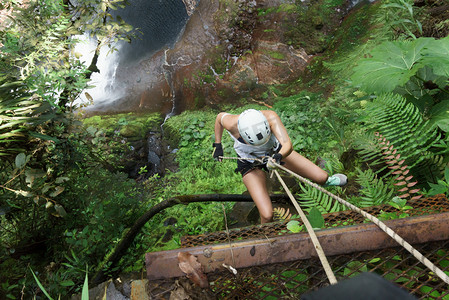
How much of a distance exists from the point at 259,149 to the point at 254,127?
44cm

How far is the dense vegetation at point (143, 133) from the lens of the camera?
7.27ft

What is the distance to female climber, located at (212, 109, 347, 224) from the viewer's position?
3299mm

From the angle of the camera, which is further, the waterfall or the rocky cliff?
the waterfall

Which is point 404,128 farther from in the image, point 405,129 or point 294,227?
point 294,227

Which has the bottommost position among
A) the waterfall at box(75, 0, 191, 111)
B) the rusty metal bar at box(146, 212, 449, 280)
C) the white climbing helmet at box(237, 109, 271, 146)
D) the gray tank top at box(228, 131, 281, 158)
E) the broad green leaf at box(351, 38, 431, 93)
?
the gray tank top at box(228, 131, 281, 158)

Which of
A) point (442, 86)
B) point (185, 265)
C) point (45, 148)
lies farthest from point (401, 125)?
point (45, 148)

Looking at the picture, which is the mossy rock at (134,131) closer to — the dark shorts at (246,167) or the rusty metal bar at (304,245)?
the dark shorts at (246,167)

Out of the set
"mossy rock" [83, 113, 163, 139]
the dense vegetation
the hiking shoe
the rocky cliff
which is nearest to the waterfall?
the rocky cliff

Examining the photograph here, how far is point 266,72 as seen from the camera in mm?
7988

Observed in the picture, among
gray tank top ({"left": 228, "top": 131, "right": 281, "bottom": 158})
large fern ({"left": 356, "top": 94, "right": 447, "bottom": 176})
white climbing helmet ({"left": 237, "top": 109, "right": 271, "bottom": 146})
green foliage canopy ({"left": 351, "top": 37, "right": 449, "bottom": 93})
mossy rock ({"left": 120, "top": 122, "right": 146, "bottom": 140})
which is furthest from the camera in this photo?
mossy rock ({"left": 120, "top": 122, "right": 146, "bottom": 140})

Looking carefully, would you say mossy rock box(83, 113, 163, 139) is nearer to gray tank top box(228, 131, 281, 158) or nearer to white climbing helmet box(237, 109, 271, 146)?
gray tank top box(228, 131, 281, 158)

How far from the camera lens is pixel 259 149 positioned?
362cm

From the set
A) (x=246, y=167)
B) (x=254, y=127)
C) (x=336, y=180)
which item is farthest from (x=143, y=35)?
(x=336, y=180)

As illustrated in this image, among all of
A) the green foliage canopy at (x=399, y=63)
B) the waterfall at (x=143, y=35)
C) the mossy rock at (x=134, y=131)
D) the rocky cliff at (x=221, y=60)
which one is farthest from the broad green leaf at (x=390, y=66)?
the waterfall at (x=143, y=35)
